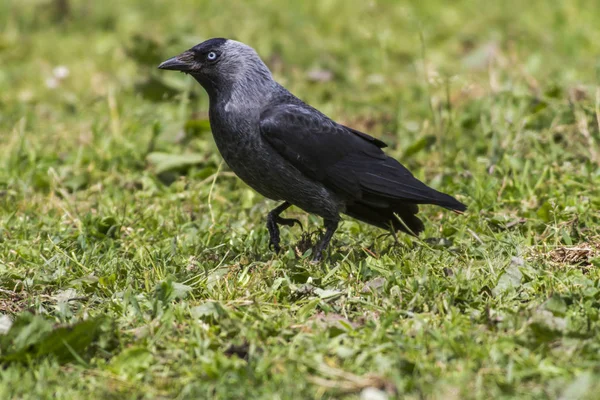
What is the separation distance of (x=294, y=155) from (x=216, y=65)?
0.76 meters

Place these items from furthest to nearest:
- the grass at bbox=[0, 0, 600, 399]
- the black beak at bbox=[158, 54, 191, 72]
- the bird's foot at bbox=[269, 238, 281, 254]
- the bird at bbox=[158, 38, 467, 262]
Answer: the black beak at bbox=[158, 54, 191, 72] → the bird's foot at bbox=[269, 238, 281, 254] → the bird at bbox=[158, 38, 467, 262] → the grass at bbox=[0, 0, 600, 399]

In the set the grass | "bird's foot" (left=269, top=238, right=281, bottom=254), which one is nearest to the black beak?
the grass

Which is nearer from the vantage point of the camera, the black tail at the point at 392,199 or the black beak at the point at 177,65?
the black tail at the point at 392,199

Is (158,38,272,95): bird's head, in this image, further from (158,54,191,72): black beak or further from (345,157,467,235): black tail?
(345,157,467,235): black tail

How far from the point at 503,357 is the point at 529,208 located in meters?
2.01

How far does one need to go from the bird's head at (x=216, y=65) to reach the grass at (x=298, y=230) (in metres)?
0.87

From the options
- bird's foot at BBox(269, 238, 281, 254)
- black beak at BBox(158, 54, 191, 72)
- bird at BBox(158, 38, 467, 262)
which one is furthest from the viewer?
black beak at BBox(158, 54, 191, 72)

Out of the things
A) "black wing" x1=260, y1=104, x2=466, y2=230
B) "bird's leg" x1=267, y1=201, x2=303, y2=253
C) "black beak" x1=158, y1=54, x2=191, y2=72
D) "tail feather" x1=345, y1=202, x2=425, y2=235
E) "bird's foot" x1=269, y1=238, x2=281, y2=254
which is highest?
"black beak" x1=158, y1=54, x2=191, y2=72

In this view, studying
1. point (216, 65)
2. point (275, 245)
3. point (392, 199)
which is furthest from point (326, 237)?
point (216, 65)

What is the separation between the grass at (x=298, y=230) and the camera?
3287 mm

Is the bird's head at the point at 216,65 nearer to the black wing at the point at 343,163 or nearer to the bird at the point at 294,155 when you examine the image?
the bird at the point at 294,155

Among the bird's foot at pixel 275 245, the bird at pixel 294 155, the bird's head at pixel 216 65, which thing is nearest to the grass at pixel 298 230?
the bird's foot at pixel 275 245

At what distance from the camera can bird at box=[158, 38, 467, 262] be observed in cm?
454

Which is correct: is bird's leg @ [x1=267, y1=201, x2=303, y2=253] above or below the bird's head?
below
